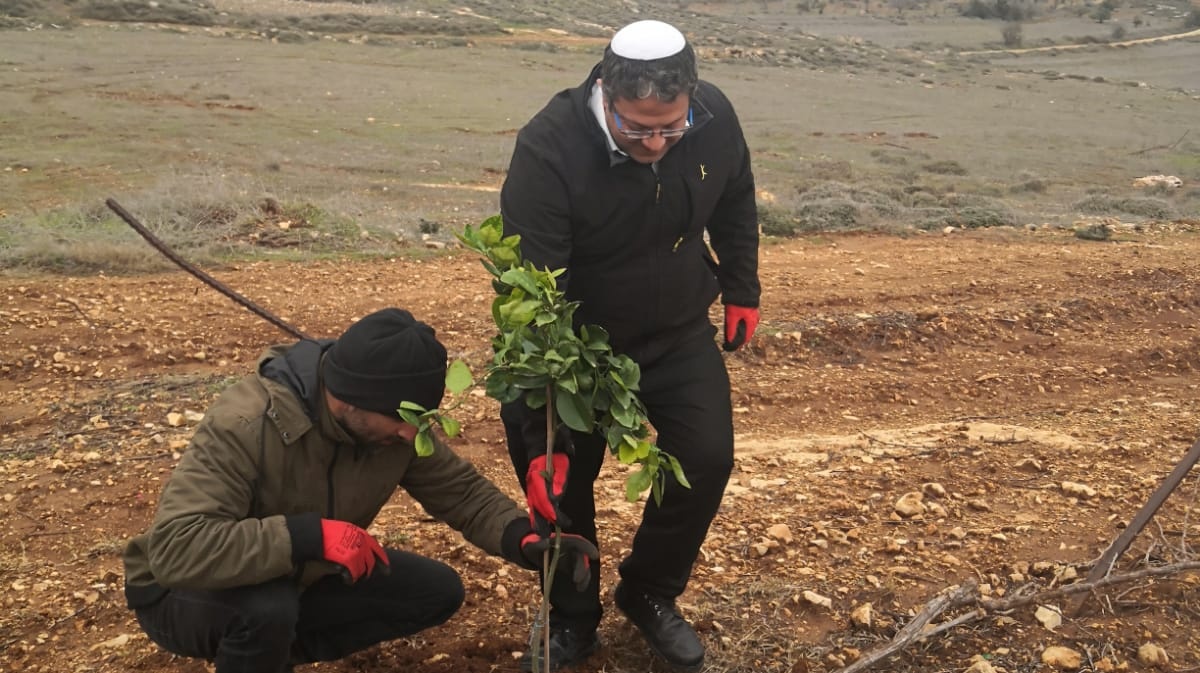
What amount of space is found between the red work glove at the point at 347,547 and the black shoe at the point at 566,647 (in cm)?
74

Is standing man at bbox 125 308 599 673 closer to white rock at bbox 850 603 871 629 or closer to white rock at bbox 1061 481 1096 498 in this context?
white rock at bbox 850 603 871 629

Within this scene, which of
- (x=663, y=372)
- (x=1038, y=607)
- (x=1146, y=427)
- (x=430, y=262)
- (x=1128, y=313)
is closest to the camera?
(x=663, y=372)

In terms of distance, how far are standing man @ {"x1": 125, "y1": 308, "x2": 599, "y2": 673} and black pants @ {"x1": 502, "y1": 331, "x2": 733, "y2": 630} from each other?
21 centimetres

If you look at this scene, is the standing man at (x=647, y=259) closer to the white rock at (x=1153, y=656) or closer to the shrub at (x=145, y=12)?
the white rock at (x=1153, y=656)

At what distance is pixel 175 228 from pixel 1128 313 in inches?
269

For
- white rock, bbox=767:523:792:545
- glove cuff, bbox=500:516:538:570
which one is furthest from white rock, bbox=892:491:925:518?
glove cuff, bbox=500:516:538:570

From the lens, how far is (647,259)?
2.89m

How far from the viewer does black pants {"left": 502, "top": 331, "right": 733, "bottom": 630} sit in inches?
115

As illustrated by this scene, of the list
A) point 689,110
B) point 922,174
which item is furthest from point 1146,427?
point 922,174

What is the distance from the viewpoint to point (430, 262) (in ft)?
25.8

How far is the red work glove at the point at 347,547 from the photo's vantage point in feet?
8.53

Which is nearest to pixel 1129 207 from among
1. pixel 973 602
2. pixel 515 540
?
pixel 973 602

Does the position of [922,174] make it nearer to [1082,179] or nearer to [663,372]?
[1082,179]

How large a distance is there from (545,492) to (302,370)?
68 centimetres
